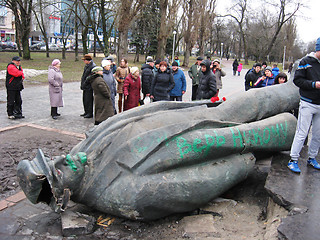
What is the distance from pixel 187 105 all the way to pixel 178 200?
1.59m

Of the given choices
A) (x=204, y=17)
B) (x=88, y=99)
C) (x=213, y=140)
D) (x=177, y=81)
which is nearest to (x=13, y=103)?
(x=88, y=99)

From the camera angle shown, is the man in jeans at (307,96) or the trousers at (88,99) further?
the trousers at (88,99)

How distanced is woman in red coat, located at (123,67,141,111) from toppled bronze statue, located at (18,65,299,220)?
4048 mm

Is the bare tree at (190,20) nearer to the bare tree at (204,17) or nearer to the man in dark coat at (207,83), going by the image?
the bare tree at (204,17)

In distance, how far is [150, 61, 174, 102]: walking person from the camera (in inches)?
316

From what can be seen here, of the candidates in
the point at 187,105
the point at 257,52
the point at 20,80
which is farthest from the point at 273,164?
the point at 257,52

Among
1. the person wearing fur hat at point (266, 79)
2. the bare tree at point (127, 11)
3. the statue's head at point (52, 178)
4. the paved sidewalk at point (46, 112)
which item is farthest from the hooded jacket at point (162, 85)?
the bare tree at point (127, 11)

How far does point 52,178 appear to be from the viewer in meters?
3.22

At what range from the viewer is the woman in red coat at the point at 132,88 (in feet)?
26.4

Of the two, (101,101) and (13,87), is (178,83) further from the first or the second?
(13,87)

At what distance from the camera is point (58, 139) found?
6.52 metres

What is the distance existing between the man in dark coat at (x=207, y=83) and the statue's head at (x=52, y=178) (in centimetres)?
441

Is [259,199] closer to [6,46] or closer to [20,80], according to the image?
[20,80]

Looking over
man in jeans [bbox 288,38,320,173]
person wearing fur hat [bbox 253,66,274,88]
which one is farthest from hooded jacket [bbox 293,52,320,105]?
person wearing fur hat [bbox 253,66,274,88]
